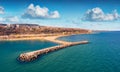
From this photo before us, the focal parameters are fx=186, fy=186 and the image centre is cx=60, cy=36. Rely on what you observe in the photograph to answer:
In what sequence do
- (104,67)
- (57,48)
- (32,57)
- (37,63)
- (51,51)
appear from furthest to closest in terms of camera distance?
(57,48), (51,51), (32,57), (37,63), (104,67)

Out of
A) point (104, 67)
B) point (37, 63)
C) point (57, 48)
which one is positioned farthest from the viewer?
point (57, 48)

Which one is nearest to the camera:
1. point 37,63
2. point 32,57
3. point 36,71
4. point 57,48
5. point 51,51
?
point 36,71

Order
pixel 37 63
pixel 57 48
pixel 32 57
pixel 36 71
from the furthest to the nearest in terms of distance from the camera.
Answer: pixel 57 48, pixel 32 57, pixel 37 63, pixel 36 71

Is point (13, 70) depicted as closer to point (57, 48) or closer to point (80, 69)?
point (80, 69)

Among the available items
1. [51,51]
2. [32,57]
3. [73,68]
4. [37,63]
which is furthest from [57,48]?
[73,68]

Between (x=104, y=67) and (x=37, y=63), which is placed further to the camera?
(x=37, y=63)

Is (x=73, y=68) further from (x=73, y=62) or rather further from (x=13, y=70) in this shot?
(x=13, y=70)

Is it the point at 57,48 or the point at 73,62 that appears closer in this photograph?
the point at 73,62

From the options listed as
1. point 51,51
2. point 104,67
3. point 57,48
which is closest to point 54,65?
point 104,67
